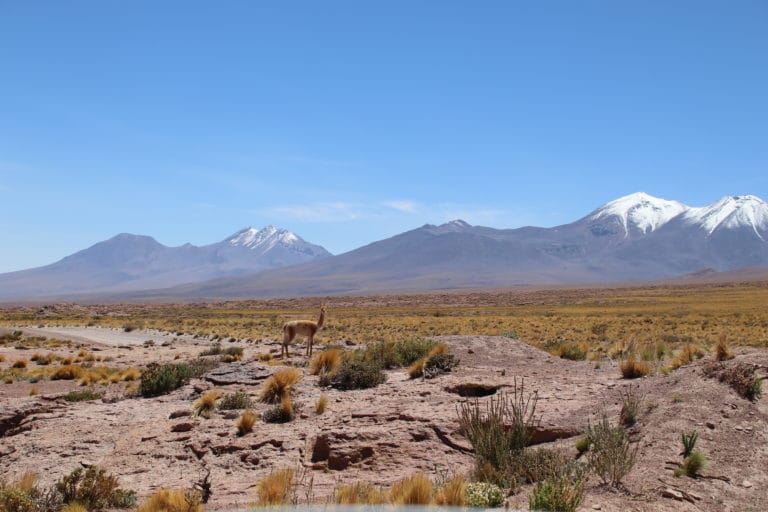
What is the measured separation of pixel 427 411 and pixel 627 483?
412cm

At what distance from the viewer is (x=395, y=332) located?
138ft

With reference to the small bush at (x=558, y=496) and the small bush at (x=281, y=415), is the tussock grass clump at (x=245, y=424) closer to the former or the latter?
the small bush at (x=281, y=415)

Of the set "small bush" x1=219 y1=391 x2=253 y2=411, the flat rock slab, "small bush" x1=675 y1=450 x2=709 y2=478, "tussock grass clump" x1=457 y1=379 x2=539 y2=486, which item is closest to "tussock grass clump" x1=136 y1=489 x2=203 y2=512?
"tussock grass clump" x1=457 y1=379 x2=539 y2=486

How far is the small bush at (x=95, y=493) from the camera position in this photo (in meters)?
8.80

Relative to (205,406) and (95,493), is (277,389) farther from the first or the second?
(95,493)

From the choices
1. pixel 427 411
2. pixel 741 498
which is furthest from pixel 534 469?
pixel 427 411

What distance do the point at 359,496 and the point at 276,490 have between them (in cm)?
109

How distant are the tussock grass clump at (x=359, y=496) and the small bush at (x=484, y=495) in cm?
103

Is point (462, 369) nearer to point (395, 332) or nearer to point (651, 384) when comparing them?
point (651, 384)

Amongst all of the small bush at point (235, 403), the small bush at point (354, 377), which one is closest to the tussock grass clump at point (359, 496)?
the small bush at point (235, 403)

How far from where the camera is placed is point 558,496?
22.3ft

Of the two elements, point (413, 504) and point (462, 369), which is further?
point (462, 369)

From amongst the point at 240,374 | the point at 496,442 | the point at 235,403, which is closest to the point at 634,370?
the point at 496,442

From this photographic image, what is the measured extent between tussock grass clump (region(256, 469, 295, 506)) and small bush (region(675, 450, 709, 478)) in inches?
187
